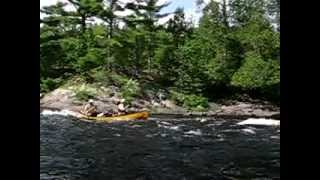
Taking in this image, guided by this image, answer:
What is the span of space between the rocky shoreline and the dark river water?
237 inches

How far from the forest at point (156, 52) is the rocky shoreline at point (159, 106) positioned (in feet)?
4.26

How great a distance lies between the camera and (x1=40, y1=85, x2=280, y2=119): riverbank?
83.7 ft

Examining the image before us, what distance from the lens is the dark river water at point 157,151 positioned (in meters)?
9.73

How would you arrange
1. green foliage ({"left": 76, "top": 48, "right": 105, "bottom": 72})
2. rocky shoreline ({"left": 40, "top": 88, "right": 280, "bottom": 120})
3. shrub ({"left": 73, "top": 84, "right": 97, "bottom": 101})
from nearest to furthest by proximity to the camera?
1. rocky shoreline ({"left": 40, "top": 88, "right": 280, "bottom": 120})
2. shrub ({"left": 73, "top": 84, "right": 97, "bottom": 101})
3. green foliage ({"left": 76, "top": 48, "right": 105, "bottom": 72})

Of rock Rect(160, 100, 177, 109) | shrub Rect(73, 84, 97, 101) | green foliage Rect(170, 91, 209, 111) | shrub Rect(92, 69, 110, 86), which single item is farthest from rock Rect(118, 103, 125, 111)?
shrub Rect(92, 69, 110, 86)

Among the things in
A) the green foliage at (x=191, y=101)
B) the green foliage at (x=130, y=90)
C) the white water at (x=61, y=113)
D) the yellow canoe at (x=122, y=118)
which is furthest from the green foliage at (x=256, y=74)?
the white water at (x=61, y=113)

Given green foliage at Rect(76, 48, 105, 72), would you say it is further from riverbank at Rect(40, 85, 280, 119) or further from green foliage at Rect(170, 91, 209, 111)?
green foliage at Rect(170, 91, 209, 111)

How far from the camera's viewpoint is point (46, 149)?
1283 cm

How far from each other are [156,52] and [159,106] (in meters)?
4.83
